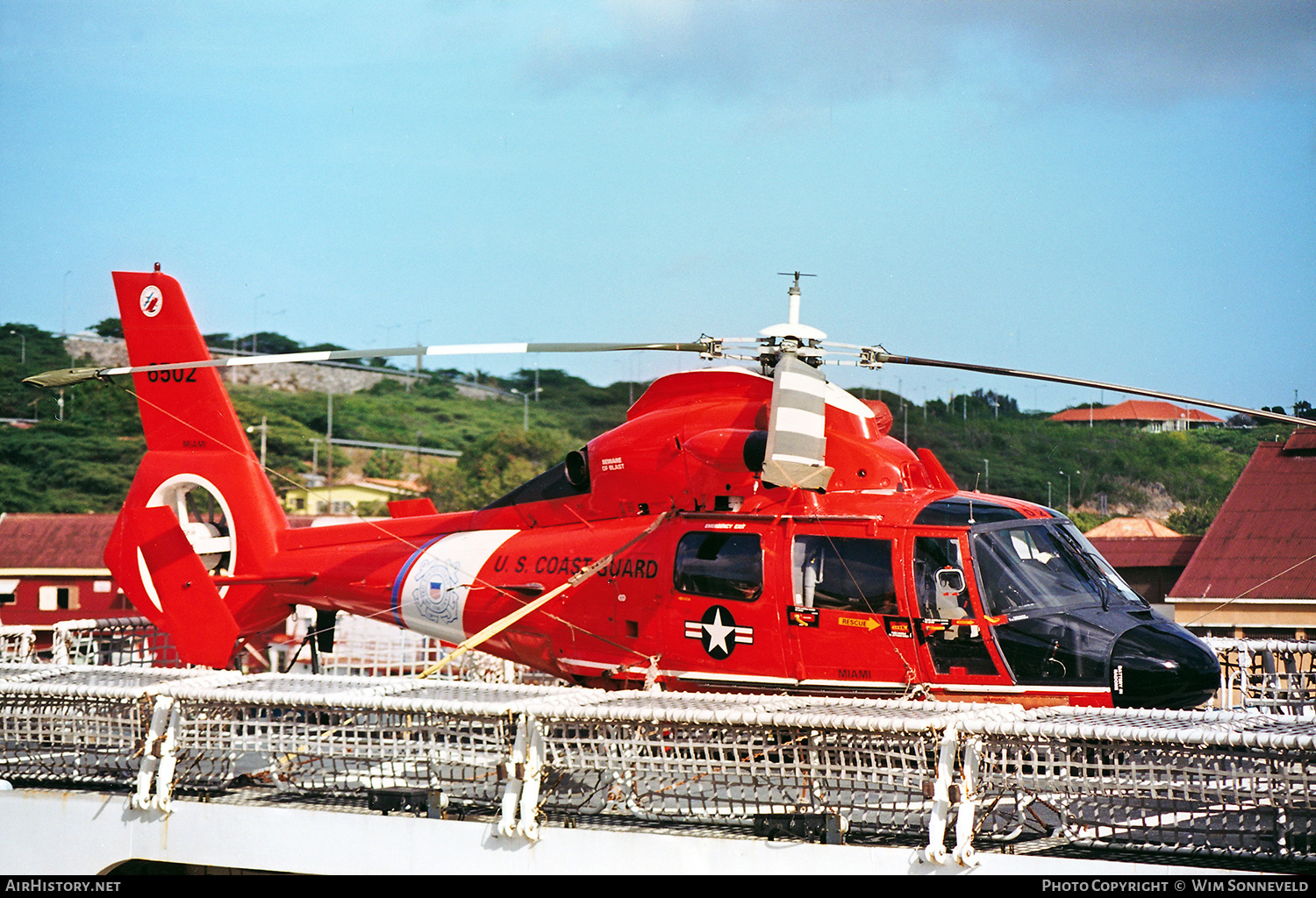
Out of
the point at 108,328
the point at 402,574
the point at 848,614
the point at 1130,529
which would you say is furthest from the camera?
the point at 108,328

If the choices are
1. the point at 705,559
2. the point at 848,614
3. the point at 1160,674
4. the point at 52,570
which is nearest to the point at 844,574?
the point at 848,614

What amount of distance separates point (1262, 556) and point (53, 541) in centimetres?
3295

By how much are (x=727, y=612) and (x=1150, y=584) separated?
27679 millimetres

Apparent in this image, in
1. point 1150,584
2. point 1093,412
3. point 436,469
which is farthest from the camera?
point 436,469

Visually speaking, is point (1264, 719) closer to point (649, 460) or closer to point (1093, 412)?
point (649, 460)

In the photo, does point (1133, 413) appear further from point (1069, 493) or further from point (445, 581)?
point (445, 581)

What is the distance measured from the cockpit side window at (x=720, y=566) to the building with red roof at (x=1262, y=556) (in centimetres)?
1888

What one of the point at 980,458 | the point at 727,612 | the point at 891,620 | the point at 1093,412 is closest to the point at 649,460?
the point at 727,612

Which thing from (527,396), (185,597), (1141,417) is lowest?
(185,597)

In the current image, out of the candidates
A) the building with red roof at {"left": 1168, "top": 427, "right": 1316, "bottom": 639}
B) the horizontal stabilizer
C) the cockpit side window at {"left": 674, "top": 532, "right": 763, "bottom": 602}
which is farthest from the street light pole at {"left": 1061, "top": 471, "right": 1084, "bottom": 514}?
the horizontal stabilizer

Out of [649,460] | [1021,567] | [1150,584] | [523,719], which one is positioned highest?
[649,460]

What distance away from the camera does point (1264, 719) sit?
659 centimetres

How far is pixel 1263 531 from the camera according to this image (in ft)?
97.6

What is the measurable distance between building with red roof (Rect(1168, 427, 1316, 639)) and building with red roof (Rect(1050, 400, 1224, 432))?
1614 inches
